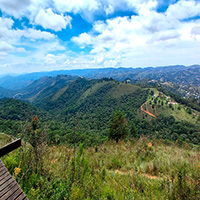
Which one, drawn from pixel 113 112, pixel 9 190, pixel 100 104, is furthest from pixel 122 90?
pixel 9 190

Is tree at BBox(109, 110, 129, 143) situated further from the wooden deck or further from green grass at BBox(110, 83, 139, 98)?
green grass at BBox(110, 83, 139, 98)

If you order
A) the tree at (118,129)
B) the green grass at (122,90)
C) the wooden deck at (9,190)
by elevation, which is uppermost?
the wooden deck at (9,190)

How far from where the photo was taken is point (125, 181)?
294 centimetres

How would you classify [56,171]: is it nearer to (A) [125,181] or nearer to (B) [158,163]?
(A) [125,181]

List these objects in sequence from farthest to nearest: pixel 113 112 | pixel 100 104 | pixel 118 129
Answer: pixel 100 104 → pixel 113 112 → pixel 118 129

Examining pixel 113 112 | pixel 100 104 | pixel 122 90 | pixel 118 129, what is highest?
pixel 118 129

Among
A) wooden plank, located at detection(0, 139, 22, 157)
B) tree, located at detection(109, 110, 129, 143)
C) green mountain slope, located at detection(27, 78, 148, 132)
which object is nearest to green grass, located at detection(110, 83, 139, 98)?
green mountain slope, located at detection(27, 78, 148, 132)

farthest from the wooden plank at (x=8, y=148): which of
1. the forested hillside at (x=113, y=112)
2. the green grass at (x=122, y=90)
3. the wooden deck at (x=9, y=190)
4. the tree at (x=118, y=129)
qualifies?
the green grass at (x=122, y=90)

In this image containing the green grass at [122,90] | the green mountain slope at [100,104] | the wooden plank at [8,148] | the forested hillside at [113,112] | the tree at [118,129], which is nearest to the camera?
the wooden plank at [8,148]

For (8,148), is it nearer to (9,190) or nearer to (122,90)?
(9,190)

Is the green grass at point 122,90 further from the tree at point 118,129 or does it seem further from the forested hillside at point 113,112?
the tree at point 118,129

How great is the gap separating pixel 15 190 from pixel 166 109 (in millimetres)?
76864

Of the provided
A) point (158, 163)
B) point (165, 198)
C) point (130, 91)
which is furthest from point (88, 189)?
point (130, 91)

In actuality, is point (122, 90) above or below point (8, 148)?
below
